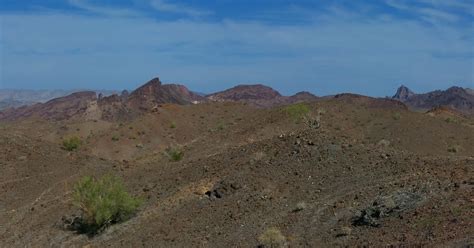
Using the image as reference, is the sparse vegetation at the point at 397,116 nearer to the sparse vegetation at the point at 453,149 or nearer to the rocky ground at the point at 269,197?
the sparse vegetation at the point at 453,149

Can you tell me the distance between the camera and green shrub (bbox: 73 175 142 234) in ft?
58.5

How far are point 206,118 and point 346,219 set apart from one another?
131ft

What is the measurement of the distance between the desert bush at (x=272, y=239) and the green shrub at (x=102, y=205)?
5821mm

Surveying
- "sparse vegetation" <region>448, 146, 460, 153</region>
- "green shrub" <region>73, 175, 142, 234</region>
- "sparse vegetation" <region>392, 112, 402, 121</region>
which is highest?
"sparse vegetation" <region>392, 112, 402, 121</region>

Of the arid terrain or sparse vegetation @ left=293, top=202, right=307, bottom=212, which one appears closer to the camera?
the arid terrain

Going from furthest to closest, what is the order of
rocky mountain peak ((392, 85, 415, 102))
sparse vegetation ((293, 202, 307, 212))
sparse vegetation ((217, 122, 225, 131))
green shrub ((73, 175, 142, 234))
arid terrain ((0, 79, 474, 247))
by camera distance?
1. rocky mountain peak ((392, 85, 415, 102))
2. sparse vegetation ((217, 122, 225, 131))
3. green shrub ((73, 175, 142, 234))
4. sparse vegetation ((293, 202, 307, 212))
5. arid terrain ((0, 79, 474, 247))

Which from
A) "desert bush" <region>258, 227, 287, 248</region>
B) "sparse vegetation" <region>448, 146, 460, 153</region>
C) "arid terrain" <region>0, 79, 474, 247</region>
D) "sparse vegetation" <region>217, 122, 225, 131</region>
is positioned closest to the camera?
"arid terrain" <region>0, 79, 474, 247</region>

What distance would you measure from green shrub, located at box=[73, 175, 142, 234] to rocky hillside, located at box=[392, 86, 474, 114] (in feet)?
328

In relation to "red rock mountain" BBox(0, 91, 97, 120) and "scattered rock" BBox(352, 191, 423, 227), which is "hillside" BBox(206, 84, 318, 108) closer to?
"red rock mountain" BBox(0, 91, 97, 120)

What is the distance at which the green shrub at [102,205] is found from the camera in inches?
703

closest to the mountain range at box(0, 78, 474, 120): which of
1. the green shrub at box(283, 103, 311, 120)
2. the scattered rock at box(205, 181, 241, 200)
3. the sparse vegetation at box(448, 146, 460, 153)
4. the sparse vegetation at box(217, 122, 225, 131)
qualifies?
the sparse vegetation at box(217, 122, 225, 131)

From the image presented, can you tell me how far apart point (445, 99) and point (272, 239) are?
121m

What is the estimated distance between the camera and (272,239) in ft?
44.3

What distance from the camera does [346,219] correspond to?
14008 millimetres
